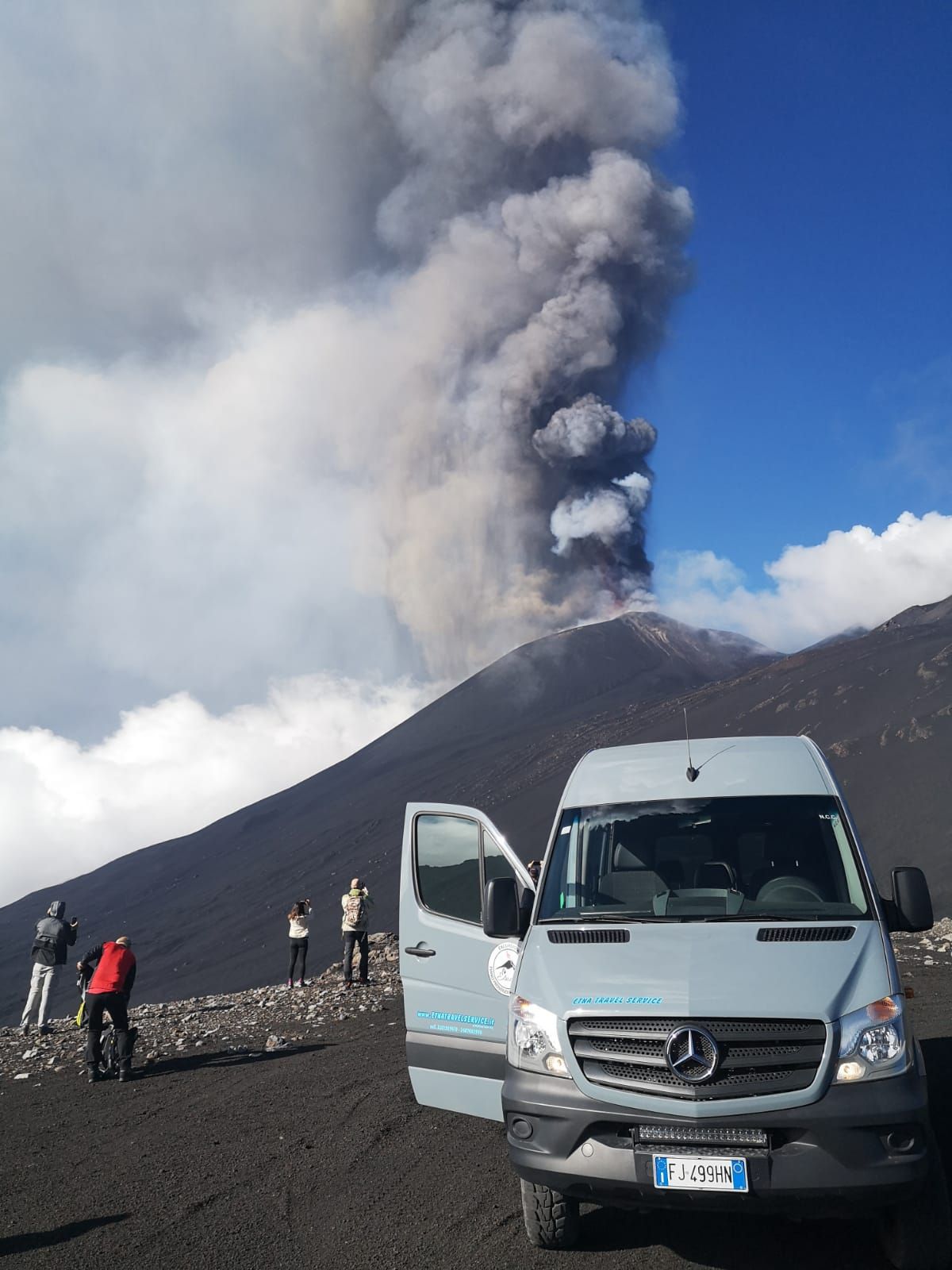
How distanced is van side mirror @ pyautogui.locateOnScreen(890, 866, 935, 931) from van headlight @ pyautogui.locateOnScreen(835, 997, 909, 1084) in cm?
71

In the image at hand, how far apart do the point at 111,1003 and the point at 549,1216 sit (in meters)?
6.18

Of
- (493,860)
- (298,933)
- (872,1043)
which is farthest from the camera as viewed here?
(298,933)

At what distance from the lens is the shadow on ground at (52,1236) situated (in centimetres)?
459

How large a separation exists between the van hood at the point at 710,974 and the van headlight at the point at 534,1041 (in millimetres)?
53

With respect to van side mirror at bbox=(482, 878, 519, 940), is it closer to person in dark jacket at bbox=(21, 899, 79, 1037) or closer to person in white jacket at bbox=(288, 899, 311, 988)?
person in dark jacket at bbox=(21, 899, 79, 1037)

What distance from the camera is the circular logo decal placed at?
4.91m

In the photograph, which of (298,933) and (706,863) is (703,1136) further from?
(298,933)

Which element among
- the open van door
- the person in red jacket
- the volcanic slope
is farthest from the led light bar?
the volcanic slope

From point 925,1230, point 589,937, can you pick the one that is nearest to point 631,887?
point 589,937

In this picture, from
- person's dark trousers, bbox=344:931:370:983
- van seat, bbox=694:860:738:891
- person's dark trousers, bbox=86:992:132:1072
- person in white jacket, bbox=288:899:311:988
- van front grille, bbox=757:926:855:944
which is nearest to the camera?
van front grille, bbox=757:926:855:944

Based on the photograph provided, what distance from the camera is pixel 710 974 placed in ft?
12.4

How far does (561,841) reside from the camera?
4988mm

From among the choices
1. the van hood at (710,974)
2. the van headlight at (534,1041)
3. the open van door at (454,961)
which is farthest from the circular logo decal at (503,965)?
the van headlight at (534,1041)

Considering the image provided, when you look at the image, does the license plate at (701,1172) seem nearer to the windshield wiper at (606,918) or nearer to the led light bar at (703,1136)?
the led light bar at (703,1136)
